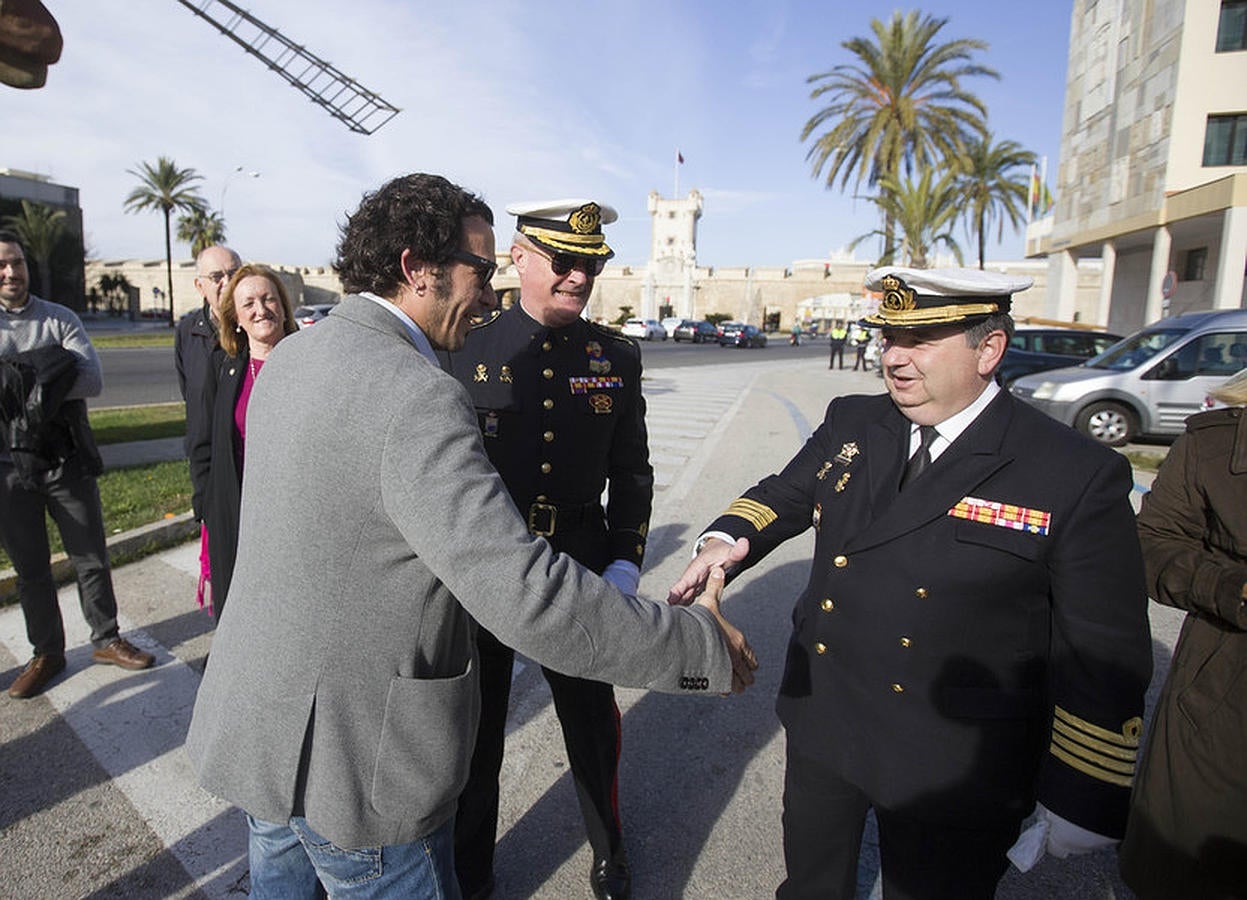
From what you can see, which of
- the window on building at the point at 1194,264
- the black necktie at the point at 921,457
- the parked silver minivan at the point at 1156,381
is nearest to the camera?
the black necktie at the point at 921,457

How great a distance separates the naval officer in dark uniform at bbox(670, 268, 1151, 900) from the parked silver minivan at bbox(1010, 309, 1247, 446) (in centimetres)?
1038

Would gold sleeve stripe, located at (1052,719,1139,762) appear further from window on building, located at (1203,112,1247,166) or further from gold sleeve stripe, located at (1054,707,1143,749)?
window on building, located at (1203,112,1247,166)

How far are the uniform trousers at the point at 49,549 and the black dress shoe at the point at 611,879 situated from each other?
3.04 m

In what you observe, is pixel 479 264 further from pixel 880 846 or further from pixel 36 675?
pixel 36 675

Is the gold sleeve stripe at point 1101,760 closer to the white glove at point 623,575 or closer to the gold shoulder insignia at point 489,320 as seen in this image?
the white glove at point 623,575

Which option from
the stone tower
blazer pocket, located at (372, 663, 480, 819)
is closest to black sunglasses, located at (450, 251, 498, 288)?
blazer pocket, located at (372, 663, 480, 819)

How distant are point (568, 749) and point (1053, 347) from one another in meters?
16.4

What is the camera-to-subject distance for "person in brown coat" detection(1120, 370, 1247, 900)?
1.85 meters

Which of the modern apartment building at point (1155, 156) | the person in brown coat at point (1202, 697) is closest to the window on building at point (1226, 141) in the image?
the modern apartment building at point (1155, 156)

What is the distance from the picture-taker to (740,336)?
1626 inches

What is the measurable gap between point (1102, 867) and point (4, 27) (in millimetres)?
3780

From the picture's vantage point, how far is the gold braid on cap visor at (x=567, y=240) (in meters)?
2.40

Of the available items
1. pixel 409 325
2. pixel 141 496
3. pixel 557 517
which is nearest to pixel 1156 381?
pixel 557 517

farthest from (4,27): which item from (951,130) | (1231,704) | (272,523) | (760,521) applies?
(951,130)
